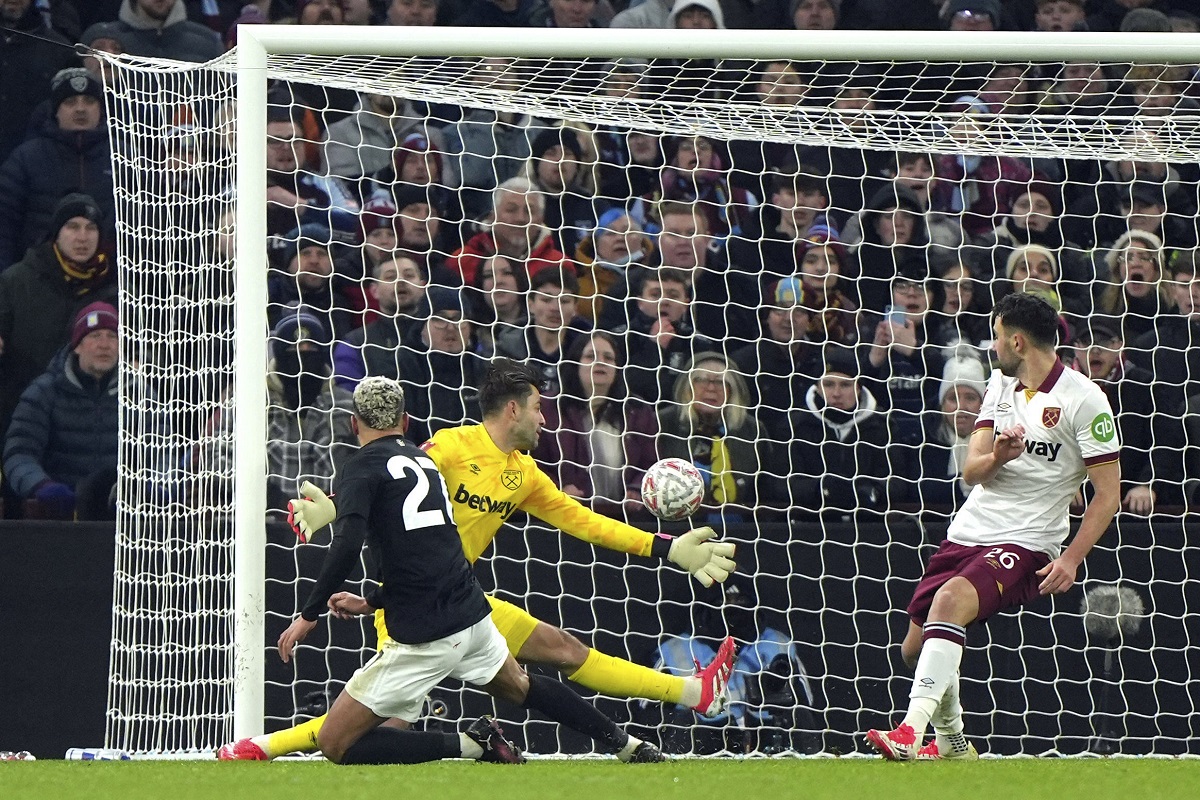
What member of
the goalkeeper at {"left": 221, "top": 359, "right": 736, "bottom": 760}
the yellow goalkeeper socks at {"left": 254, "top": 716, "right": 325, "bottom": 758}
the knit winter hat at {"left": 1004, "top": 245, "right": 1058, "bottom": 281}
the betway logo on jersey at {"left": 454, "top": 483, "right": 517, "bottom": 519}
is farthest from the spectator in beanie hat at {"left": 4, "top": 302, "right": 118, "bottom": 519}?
the knit winter hat at {"left": 1004, "top": 245, "right": 1058, "bottom": 281}

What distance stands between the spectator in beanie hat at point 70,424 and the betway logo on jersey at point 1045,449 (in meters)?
4.01

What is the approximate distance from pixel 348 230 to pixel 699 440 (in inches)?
82.8

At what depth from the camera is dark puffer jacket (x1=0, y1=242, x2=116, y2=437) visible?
7512 millimetres

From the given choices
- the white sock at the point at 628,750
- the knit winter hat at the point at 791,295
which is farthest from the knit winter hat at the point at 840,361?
the white sock at the point at 628,750

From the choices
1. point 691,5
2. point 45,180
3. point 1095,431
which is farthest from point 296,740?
point 691,5

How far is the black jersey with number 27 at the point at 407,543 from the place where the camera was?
528 centimetres

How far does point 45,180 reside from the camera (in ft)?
26.4

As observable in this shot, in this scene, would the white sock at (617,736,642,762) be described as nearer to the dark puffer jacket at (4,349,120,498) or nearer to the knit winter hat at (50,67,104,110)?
the dark puffer jacket at (4,349,120,498)

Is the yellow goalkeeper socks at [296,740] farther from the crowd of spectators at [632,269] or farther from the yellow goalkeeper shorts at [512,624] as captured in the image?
the crowd of spectators at [632,269]

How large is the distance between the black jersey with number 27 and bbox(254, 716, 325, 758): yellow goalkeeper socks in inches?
20.9

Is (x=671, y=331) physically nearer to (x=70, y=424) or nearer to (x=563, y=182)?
(x=563, y=182)

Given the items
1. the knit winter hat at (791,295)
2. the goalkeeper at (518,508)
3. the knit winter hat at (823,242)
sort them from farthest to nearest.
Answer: the knit winter hat at (823,242) → the knit winter hat at (791,295) → the goalkeeper at (518,508)

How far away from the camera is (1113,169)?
852 cm

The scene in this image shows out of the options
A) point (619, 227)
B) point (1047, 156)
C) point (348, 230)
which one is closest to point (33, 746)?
point (348, 230)
